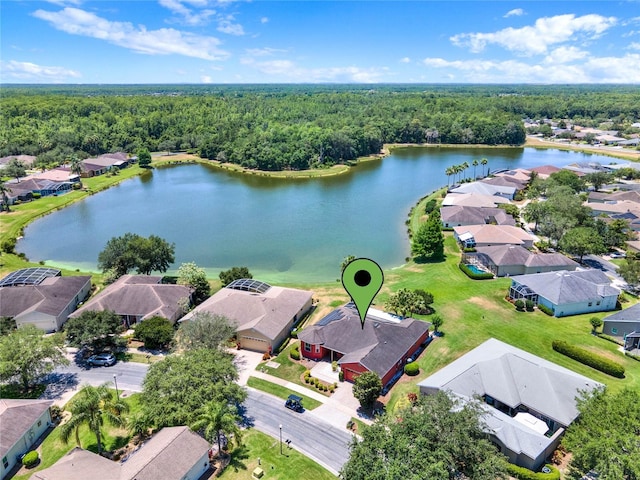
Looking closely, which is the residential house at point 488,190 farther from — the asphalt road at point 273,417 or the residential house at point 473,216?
the asphalt road at point 273,417

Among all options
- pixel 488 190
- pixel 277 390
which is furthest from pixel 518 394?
pixel 488 190

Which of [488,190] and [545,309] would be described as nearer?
[545,309]

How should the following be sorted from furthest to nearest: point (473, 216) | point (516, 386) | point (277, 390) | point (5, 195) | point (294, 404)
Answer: point (5, 195)
point (473, 216)
point (277, 390)
point (294, 404)
point (516, 386)

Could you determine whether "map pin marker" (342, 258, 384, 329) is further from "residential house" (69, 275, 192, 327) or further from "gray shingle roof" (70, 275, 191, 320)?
"gray shingle roof" (70, 275, 191, 320)

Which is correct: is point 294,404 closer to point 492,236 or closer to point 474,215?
point 492,236

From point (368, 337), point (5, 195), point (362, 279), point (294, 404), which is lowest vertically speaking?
point (294, 404)

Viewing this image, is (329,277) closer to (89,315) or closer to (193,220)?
(89,315)
